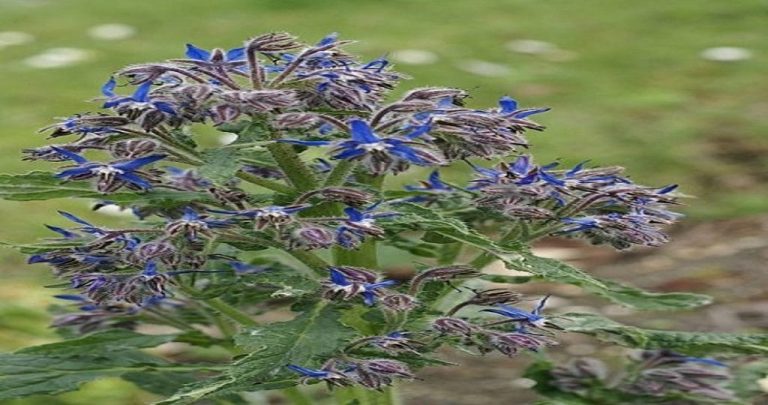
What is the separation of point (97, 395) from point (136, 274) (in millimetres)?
922

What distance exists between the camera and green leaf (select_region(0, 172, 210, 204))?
1.64 metres

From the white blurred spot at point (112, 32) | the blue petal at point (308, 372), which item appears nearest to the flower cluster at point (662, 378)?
the blue petal at point (308, 372)

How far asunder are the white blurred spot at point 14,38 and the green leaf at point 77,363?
4.42 m

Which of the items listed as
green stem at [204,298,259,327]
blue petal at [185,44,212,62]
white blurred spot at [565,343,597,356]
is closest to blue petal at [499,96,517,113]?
blue petal at [185,44,212,62]

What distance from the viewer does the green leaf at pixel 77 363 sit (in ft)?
6.30

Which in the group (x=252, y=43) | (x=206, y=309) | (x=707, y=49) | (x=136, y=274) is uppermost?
(x=252, y=43)

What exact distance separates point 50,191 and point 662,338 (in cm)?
91

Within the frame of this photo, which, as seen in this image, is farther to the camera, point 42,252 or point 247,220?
point 42,252

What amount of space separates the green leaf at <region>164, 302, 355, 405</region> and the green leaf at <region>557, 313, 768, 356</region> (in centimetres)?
40

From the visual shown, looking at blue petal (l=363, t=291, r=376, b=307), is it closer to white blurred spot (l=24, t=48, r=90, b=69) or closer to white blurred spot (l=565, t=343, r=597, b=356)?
white blurred spot (l=565, t=343, r=597, b=356)

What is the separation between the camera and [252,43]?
5.33 feet

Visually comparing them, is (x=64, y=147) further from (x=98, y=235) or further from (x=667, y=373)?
(x=667, y=373)

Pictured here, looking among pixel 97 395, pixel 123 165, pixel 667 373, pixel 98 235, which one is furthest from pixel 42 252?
pixel 667 373

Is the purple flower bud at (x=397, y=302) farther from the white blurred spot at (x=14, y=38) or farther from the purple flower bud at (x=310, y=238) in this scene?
the white blurred spot at (x=14, y=38)
